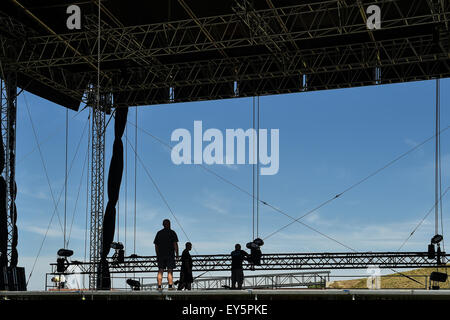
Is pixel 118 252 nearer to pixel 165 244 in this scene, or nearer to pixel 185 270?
pixel 185 270

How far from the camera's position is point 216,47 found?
20922 mm

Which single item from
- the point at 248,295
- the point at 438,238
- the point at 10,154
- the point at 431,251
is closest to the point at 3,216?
the point at 10,154

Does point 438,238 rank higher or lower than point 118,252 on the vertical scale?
higher

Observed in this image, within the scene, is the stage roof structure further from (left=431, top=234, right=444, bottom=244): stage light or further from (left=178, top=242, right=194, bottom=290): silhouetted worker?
(left=178, top=242, right=194, bottom=290): silhouetted worker

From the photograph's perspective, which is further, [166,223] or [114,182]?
[114,182]

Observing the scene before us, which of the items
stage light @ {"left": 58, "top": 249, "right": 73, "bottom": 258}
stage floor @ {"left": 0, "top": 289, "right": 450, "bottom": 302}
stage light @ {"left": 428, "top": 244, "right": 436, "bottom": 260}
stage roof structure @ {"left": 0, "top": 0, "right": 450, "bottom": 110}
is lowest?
stage floor @ {"left": 0, "top": 289, "right": 450, "bottom": 302}

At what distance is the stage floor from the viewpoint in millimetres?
9875

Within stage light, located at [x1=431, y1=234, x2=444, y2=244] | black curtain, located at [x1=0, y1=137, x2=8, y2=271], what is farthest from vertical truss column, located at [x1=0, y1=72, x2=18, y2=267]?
stage light, located at [x1=431, y1=234, x2=444, y2=244]

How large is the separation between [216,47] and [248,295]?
1175 centimetres

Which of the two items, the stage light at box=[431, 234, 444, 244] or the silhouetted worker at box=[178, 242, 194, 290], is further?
the stage light at box=[431, 234, 444, 244]

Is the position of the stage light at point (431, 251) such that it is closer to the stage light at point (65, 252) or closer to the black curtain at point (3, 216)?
the stage light at point (65, 252)

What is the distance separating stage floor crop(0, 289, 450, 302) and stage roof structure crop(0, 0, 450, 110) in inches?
396
